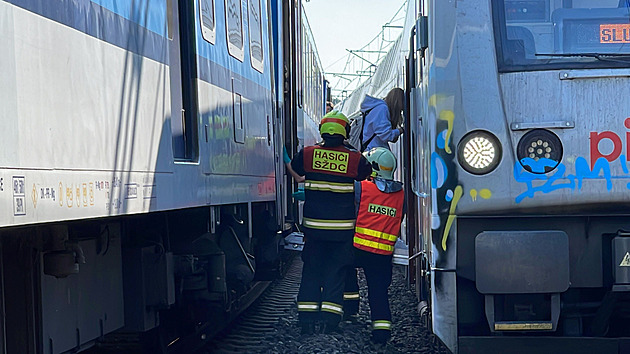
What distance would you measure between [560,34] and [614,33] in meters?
0.28

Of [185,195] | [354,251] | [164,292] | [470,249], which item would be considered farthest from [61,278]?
[354,251]

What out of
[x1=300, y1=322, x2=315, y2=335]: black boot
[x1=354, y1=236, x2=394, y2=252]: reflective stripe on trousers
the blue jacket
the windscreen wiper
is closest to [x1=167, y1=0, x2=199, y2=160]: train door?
the windscreen wiper

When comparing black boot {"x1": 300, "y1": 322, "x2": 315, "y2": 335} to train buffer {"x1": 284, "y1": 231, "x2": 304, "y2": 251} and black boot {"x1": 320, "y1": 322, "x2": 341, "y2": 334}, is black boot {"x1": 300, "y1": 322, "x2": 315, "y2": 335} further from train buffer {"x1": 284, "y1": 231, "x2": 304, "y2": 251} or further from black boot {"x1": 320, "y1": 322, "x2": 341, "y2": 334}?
train buffer {"x1": 284, "y1": 231, "x2": 304, "y2": 251}

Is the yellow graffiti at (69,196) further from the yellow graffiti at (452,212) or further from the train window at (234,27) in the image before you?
the train window at (234,27)

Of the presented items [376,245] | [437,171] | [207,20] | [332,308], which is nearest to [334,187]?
[376,245]

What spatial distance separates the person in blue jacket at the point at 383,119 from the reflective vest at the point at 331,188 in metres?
0.83

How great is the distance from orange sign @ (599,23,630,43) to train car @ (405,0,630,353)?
16 millimetres

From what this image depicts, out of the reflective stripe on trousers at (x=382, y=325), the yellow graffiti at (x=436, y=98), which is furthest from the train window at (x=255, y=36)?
→ the yellow graffiti at (x=436, y=98)

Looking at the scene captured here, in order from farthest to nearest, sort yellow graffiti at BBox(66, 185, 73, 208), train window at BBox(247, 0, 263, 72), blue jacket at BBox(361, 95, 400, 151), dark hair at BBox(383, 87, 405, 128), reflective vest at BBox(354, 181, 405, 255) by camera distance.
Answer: dark hair at BBox(383, 87, 405, 128)
blue jacket at BBox(361, 95, 400, 151)
train window at BBox(247, 0, 263, 72)
reflective vest at BBox(354, 181, 405, 255)
yellow graffiti at BBox(66, 185, 73, 208)

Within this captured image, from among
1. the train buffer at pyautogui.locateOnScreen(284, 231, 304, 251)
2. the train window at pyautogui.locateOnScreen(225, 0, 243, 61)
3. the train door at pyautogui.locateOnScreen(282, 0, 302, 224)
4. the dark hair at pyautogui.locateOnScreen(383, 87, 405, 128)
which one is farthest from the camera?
the train door at pyautogui.locateOnScreen(282, 0, 302, 224)

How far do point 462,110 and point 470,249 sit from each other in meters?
0.69

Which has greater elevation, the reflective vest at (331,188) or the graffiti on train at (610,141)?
the graffiti on train at (610,141)

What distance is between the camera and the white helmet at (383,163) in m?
6.71

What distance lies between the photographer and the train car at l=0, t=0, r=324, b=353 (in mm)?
2750
